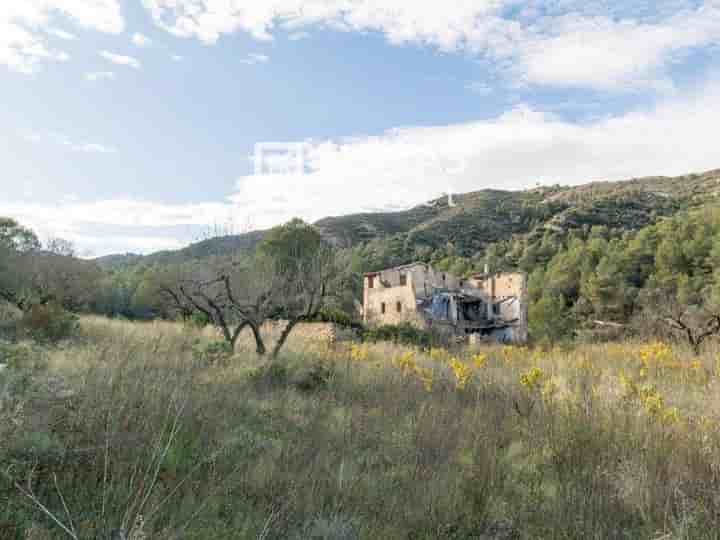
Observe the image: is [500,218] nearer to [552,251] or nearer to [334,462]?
[552,251]

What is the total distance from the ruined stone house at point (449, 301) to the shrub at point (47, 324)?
16454mm

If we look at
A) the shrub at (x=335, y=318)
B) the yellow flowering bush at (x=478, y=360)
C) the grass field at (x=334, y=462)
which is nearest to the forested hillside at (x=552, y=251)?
the shrub at (x=335, y=318)

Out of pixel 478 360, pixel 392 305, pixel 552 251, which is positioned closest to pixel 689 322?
pixel 478 360

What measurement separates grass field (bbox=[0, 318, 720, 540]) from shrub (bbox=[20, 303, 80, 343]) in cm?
399

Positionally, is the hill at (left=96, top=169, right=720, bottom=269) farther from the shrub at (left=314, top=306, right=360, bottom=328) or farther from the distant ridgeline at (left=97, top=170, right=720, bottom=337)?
the shrub at (left=314, top=306, right=360, bottom=328)

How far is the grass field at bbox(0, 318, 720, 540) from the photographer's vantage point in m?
2.22

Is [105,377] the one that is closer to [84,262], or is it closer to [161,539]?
[161,539]

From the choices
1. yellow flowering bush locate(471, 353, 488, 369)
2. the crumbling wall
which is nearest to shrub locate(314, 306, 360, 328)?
the crumbling wall

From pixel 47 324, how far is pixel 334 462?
7.60 metres

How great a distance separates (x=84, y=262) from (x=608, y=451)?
1791 centimetres

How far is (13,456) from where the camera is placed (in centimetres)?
Result: 232

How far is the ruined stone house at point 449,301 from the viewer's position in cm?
2481

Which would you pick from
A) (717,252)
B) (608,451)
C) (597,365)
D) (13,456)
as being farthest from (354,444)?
(717,252)

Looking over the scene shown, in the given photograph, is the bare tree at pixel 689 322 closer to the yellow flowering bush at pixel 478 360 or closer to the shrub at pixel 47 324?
the yellow flowering bush at pixel 478 360
